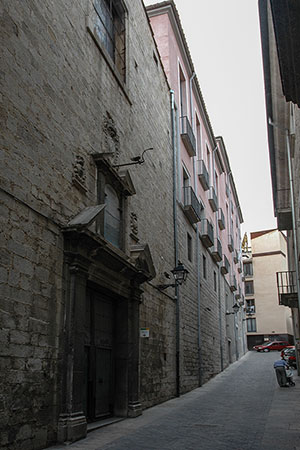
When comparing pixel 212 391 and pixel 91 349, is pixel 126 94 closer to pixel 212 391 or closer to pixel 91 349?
pixel 91 349

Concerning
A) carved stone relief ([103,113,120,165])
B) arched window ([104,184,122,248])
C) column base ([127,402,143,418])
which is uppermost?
carved stone relief ([103,113,120,165])

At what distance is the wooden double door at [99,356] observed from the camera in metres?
8.36

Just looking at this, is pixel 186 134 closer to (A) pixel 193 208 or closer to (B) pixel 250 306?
(A) pixel 193 208

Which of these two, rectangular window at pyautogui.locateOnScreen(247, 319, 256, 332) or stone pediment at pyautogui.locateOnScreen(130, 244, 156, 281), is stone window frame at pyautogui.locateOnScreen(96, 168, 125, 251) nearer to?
stone pediment at pyautogui.locateOnScreen(130, 244, 156, 281)

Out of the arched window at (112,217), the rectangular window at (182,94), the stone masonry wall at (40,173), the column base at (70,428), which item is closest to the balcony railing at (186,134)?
the rectangular window at (182,94)

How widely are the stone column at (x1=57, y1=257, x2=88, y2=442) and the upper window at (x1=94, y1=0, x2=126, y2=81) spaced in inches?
210

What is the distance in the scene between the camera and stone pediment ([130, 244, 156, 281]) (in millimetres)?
10172

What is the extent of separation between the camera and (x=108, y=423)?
27.3 ft

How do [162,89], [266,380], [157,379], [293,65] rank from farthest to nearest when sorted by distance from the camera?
1. [266,380]
2. [162,89]
3. [157,379]
4. [293,65]

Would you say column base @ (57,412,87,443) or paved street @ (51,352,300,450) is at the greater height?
column base @ (57,412,87,443)

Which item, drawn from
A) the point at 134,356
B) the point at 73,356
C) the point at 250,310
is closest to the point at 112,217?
the point at 134,356

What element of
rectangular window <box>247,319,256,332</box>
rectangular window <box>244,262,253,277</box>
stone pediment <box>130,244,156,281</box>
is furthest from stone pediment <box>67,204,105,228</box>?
rectangular window <box>244,262,253,277</box>

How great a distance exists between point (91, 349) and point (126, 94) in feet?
19.2

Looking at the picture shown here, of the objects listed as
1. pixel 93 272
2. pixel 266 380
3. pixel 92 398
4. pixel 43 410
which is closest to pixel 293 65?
pixel 93 272
